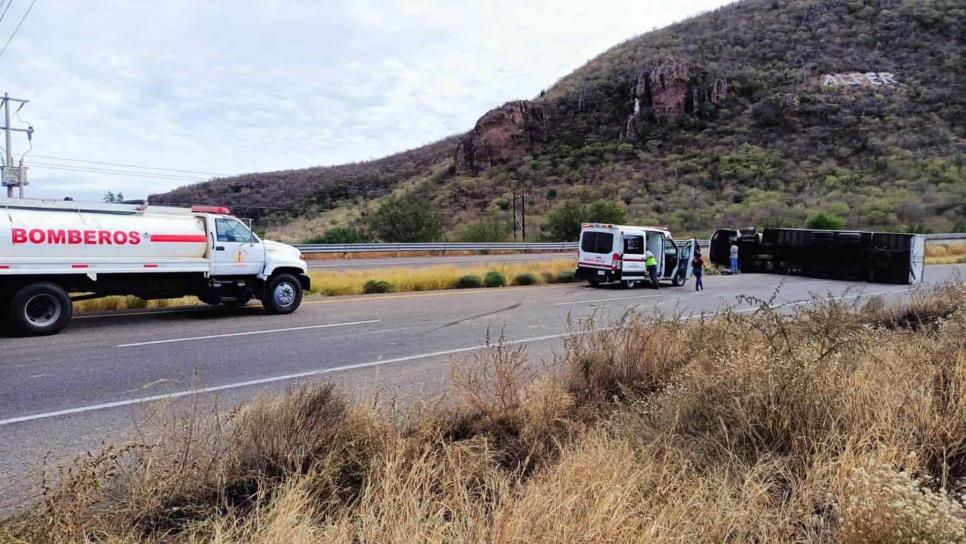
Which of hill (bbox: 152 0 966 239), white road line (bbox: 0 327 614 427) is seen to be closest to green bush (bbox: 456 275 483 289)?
white road line (bbox: 0 327 614 427)

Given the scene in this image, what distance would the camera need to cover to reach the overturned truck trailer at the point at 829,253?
22.8 meters

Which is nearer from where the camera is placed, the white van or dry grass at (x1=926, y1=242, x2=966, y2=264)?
the white van

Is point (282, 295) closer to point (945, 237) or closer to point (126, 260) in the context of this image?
point (126, 260)

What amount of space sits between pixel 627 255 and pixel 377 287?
8659 millimetres

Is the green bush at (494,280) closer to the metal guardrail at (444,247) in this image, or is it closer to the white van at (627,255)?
the white van at (627,255)

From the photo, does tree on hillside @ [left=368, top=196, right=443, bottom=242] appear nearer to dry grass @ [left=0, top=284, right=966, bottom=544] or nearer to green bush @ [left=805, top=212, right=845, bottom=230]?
green bush @ [left=805, top=212, right=845, bottom=230]

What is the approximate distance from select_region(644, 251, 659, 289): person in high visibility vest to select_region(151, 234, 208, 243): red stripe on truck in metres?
14.5

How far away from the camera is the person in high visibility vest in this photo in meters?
21.1

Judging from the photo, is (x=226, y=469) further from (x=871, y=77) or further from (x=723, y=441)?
(x=871, y=77)

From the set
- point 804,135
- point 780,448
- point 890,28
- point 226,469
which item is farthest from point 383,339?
point 890,28

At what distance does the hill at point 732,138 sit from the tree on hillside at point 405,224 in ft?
42.8

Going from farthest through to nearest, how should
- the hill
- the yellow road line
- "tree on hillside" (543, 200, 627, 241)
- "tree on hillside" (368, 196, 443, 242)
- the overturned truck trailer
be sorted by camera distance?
the hill, "tree on hillside" (368, 196, 443, 242), "tree on hillside" (543, 200, 627, 241), the overturned truck trailer, the yellow road line

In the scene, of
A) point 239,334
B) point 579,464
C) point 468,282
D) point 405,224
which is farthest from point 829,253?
point 405,224

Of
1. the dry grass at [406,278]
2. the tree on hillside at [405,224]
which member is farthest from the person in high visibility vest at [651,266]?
the tree on hillside at [405,224]
